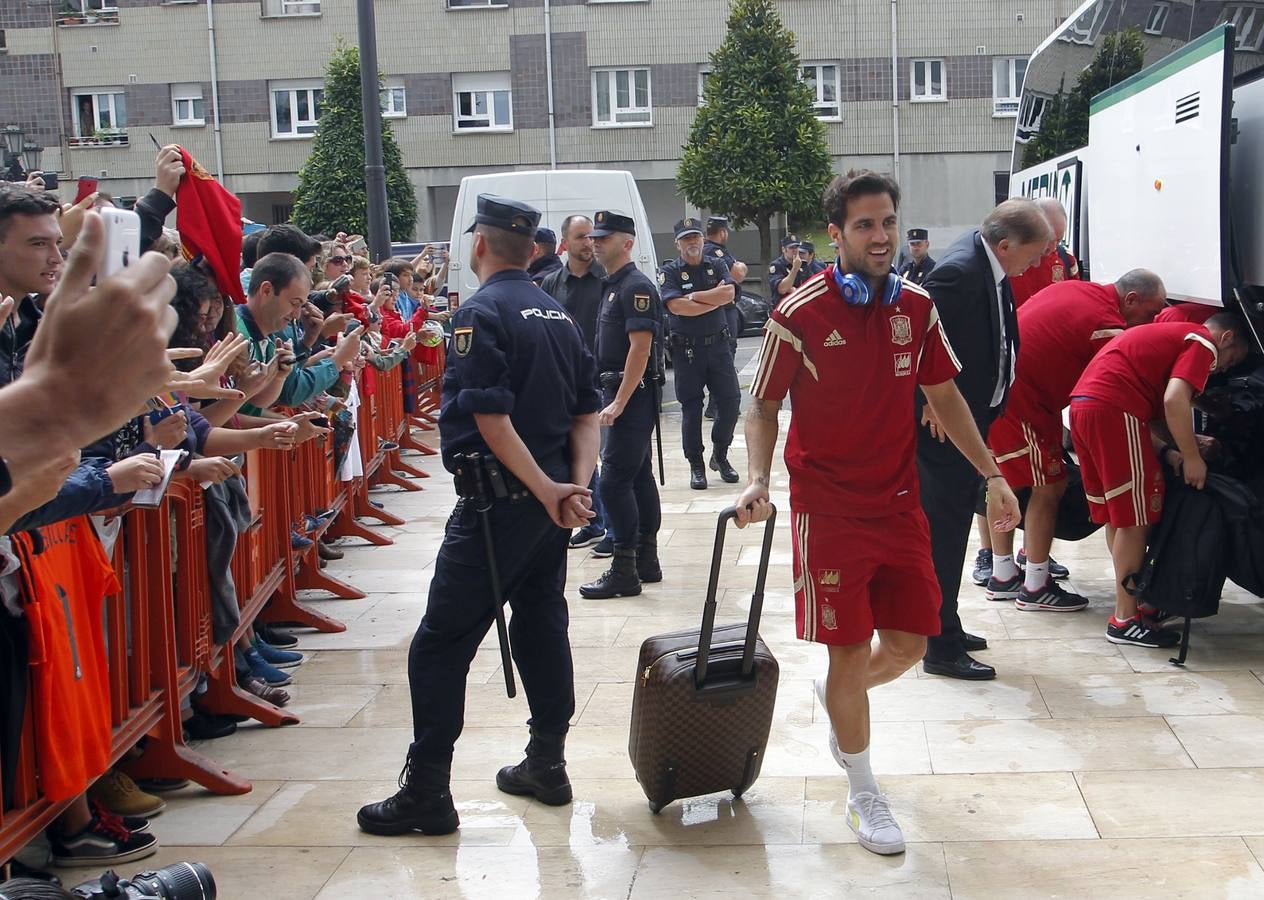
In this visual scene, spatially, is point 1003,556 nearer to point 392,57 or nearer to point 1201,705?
point 1201,705

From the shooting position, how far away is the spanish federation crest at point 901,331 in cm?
431

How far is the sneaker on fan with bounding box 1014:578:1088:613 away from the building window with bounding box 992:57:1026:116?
2787cm

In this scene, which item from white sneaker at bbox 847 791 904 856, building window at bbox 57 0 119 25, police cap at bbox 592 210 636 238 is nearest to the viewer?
white sneaker at bbox 847 791 904 856

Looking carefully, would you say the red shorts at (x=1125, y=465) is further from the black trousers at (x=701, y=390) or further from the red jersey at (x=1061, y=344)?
the black trousers at (x=701, y=390)

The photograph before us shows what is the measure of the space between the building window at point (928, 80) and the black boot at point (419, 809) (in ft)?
103

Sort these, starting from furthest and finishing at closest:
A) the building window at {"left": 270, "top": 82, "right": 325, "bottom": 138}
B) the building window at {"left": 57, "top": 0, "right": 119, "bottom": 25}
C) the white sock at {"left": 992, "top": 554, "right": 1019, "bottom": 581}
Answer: the building window at {"left": 57, "top": 0, "right": 119, "bottom": 25}, the building window at {"left": 270, "top": 82, "right": 325, "bottom": 138}, the white sock at {"left": 992, "top": 554, "right": 1019, "bottom": 581}

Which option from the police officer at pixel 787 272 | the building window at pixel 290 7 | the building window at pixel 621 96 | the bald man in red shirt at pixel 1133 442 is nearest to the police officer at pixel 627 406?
the bald man in red shirt at pixel 1133 442

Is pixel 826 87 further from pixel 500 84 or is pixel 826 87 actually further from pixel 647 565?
pixel 647 565

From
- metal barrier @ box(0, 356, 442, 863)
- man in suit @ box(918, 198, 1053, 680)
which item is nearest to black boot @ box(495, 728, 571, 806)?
metal barrier @ box(0, 356, 442, 863)

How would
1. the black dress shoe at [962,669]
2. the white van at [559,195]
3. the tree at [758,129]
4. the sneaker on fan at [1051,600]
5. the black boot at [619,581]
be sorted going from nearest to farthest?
the black dress shoe at [962,669]
the sneaker on fan at [1051,600]
the black boot at [619,581]
the white van at [559,195]
the tree at [758,129]

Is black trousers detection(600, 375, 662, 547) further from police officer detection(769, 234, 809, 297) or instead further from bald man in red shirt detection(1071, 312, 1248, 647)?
police officer detection(769, 234, 809, 297)

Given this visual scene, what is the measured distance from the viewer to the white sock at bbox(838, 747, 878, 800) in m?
4.32

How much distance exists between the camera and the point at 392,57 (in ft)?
113

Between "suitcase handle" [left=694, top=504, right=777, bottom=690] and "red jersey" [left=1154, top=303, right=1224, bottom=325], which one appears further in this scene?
"red jersey" [left=1154, top=303, right=1224, bottom=325]
